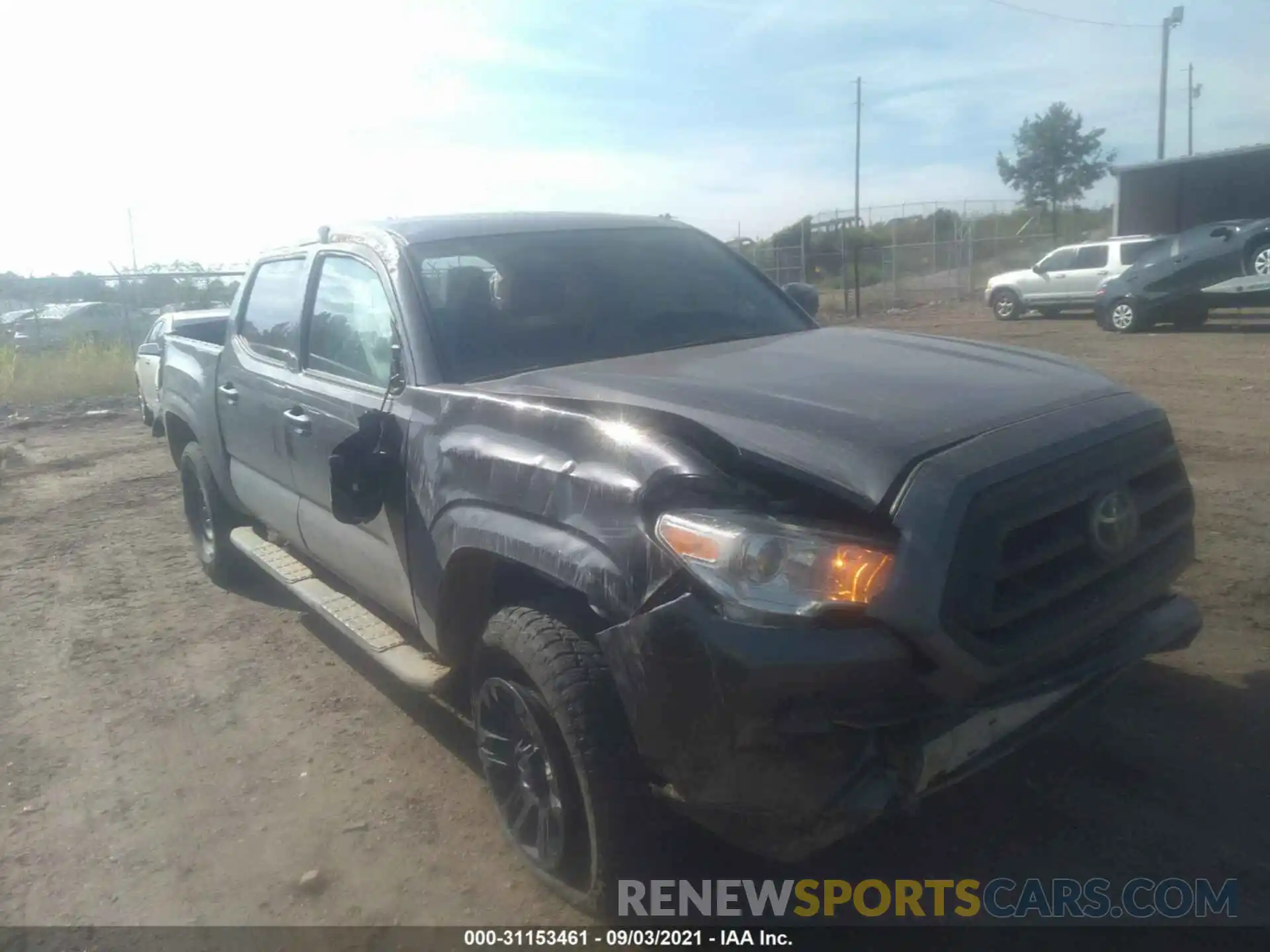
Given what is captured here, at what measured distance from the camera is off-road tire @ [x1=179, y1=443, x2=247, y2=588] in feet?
19.5

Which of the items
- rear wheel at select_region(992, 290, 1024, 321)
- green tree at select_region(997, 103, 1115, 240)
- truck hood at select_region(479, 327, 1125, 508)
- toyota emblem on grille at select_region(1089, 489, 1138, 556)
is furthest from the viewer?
green tree at select_region(997, 103, 1115, 240)

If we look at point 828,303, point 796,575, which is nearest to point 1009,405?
point 796,575

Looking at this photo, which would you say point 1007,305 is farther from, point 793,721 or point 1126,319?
point 793,721

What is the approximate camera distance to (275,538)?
562 centimetres

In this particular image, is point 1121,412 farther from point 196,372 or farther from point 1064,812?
point 196,372

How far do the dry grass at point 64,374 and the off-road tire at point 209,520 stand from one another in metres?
14.2

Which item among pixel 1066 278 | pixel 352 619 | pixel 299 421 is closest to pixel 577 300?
pixel 299 421

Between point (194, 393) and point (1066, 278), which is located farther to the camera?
point (1066, 278)

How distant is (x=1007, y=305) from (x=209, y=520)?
64.4ft

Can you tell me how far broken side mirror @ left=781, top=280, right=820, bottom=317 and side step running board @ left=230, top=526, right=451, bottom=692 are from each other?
2313 millimetres

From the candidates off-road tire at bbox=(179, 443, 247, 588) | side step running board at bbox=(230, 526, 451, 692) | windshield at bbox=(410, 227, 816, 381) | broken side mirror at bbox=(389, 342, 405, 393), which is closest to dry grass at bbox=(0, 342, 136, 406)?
off-road tire at bbox=(179, 443, 247, 588)

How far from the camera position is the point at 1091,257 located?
21.2m

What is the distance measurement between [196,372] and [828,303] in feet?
89.0

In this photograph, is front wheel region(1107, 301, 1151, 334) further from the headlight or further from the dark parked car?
the headlight
